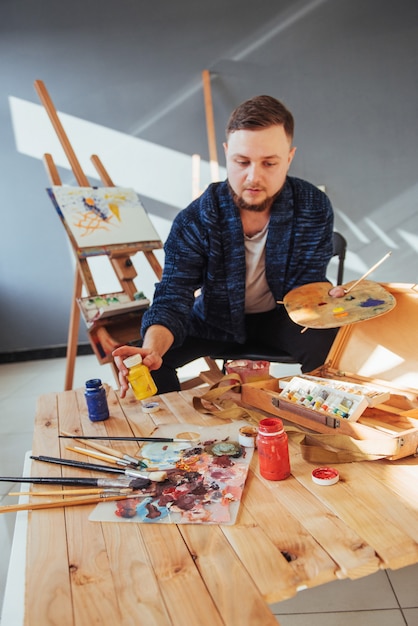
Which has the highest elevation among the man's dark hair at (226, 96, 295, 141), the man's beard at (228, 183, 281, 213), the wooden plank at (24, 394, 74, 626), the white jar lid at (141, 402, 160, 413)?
the man's dark hair at (226, 96, 295, 141)

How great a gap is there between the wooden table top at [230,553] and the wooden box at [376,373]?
16 cm

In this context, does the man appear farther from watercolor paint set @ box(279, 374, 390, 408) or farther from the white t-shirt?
watercolor paint set @ box(279, 374, 390, 408)

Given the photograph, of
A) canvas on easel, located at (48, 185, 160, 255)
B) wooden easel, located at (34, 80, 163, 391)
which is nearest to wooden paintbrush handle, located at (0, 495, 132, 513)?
wooden easel, located at (34, 80, 163, 391)

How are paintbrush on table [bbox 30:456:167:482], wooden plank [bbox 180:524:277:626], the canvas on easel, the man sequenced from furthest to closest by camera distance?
1. the canvas on easel
2. the man
3. paintbrush on table [bbox 30:456:167:482]
4. wooden plank [bbox 180:524:277:626]

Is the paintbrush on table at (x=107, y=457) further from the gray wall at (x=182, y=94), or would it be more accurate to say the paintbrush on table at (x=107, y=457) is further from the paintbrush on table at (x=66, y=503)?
the gray wall at (x=182, y=94)

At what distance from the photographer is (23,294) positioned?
356 cm

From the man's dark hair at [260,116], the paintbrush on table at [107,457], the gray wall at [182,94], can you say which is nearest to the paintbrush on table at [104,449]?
the paintbrush on table at [107,457]

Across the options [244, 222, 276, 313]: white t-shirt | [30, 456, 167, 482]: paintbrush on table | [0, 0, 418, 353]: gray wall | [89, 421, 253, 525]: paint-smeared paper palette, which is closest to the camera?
[89, 421, 253, 525]: paint-smeared paper palette

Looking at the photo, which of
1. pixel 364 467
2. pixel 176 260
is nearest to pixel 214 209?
pixel 176 260

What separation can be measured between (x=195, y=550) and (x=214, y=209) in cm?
126

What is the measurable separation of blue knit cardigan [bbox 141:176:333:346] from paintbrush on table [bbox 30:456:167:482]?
0.73 m

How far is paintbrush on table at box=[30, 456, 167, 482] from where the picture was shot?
0.95 metres

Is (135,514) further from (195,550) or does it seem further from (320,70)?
(320,70)

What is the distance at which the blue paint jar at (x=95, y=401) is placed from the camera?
1.31 m
